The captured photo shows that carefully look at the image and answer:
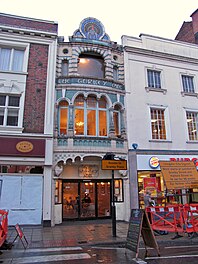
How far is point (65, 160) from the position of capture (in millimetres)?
13547

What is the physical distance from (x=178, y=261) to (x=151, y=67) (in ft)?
45.2

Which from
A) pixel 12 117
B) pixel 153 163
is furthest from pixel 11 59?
pixel 153 163

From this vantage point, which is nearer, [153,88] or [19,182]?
[19,182]

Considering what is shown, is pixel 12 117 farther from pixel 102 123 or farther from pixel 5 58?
pixel 102 123

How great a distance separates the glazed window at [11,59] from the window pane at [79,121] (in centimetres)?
448

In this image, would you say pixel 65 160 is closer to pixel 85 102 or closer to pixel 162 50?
pixel 85 102

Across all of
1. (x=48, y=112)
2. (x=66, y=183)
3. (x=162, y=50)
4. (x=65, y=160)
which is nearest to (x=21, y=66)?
(x=48, y=112)

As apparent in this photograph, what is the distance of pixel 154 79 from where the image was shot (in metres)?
17.1

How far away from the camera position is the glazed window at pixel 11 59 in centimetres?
1453

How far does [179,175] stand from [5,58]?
40.7 feet

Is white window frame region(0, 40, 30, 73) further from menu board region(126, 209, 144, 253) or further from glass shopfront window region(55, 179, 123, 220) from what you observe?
menu board region(126, 209, 144, 253)

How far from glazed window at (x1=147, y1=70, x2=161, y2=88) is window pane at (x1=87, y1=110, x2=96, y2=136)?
4.93 metres

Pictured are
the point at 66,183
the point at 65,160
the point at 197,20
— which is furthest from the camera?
the point at 197,20

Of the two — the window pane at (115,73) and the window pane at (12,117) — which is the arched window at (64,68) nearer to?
the window pane at (115,73)
